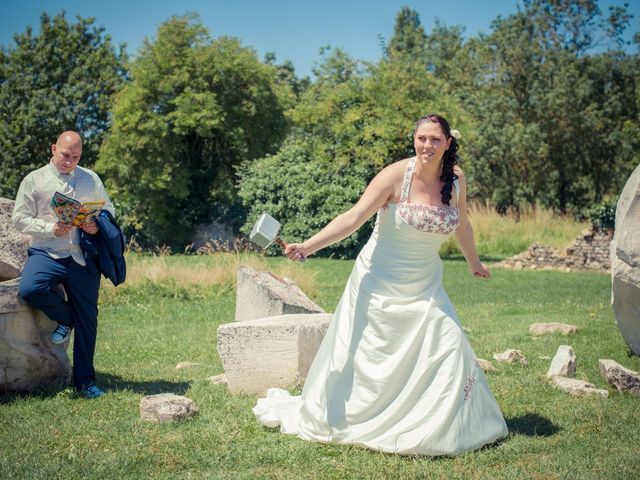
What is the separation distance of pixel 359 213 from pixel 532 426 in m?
2.20

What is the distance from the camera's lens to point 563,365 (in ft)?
24.3

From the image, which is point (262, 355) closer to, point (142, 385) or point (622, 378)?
point (142, 385)

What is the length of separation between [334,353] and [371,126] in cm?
1869

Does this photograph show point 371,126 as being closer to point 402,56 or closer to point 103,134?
point 402,56

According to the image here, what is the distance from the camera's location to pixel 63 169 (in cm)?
682

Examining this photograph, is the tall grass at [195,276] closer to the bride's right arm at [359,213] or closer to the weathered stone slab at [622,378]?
the weathered stone slab at [622,378]

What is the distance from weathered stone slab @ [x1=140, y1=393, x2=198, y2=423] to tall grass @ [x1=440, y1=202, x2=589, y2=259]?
Result: 18.6 meters

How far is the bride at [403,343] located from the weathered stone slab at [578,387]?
1652mm

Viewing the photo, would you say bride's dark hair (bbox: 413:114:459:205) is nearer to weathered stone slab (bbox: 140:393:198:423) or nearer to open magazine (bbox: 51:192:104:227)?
weathered stone slab (bbox: 140:393:198:423)

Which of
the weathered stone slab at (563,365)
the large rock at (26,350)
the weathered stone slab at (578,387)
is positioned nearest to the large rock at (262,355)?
the large rock at (26,350)

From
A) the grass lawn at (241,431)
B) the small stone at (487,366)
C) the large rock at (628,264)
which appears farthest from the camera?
the large rock at (628,264)

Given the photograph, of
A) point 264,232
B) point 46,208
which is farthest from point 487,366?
point 46,208

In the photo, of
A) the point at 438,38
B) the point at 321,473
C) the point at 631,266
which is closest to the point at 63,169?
Result: the point at 321,473

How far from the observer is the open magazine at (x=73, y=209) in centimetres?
641
